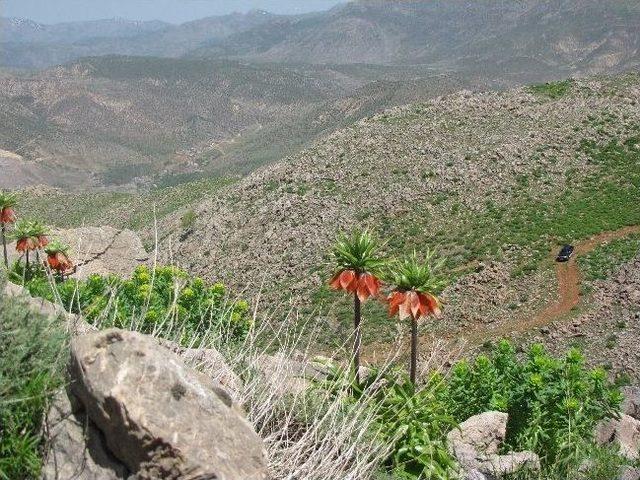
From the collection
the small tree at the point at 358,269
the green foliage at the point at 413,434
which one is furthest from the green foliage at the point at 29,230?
the green foliage at the point at 413,434

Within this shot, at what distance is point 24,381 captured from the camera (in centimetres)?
558

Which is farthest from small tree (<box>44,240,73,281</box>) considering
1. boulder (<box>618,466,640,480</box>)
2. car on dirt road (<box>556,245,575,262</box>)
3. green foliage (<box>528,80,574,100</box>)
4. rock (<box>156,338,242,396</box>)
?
green foliage (<box>528,80,574,100</box>)

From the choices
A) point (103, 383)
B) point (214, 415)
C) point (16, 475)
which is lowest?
point (16, 475)

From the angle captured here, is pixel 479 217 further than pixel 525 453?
Yes

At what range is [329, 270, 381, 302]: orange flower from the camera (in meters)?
14.4

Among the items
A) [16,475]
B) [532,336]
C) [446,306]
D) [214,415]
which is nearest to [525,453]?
[214,415]

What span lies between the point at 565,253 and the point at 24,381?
35.0 m

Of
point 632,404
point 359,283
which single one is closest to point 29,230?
point 359,283

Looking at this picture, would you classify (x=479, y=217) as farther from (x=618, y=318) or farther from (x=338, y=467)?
(x=338, y=467)

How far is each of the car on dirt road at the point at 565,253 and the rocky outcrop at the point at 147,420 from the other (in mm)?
33899

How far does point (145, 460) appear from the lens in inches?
208

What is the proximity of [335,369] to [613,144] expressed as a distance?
4335cm

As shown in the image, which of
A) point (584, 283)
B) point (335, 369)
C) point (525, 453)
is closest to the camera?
point (335, 369)

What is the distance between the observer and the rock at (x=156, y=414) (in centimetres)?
520
